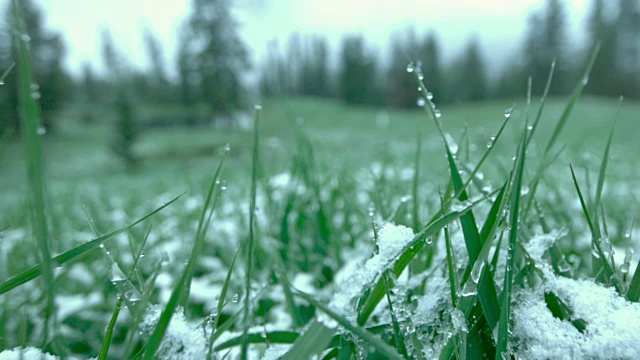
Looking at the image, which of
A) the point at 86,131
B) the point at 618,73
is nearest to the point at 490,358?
the point at 86,131

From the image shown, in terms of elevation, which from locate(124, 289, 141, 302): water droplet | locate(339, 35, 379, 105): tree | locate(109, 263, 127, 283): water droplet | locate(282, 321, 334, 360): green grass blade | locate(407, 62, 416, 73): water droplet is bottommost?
locate(339, 35, 379, 105): tree

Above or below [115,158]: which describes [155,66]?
above

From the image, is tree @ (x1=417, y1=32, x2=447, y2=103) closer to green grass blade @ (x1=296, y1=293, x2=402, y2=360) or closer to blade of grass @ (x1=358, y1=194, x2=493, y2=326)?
blade of grass @ (x1=358, y1=194, x2=493, y2=326)

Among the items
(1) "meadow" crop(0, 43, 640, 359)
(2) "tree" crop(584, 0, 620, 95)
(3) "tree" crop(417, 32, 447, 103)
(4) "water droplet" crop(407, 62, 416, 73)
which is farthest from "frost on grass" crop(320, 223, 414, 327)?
Answer: (2) "tree" crop(584, 0, 620, 95)

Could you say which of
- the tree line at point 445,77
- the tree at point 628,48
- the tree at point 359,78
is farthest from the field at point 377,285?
the tree at point 628,48

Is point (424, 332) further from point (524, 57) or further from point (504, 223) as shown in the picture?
point (524, 57)

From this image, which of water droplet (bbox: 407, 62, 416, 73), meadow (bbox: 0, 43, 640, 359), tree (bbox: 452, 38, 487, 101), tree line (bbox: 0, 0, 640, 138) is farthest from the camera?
tree (bbox: 452, 38, 487, 101)
